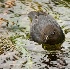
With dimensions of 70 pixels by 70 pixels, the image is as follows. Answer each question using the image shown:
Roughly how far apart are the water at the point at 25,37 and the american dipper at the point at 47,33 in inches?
7.7

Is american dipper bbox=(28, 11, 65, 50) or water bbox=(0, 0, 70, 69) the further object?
american dipper bbox=(28, 11, 65, 50)

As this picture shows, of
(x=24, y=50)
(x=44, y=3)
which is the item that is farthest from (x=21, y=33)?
(x=44, y=3)

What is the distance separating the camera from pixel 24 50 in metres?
10.1

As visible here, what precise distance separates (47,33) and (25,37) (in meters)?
0.82

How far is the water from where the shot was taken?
9281 mm

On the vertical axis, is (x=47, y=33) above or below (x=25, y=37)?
above

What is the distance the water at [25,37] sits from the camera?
9.28 m

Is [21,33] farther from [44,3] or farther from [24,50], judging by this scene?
[44,3]

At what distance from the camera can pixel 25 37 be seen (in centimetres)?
1118

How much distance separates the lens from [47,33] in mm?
10820

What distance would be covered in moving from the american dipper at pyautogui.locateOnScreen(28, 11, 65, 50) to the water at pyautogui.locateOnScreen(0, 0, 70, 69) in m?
0.19

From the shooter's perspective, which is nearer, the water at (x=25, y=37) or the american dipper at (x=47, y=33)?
the water at (x=25, y=37)

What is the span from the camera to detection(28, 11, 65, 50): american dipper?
1064 centimetres

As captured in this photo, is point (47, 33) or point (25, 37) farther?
point (25, 37)
